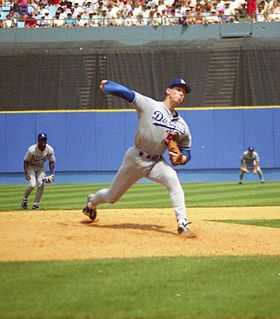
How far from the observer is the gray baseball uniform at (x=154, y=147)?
909 centimetres

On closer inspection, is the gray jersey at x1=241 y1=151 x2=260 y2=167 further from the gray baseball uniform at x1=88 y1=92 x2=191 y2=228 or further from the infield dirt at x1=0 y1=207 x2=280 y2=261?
the gray baseball uniform at x1=88 y1=92 x2=191 y2=228

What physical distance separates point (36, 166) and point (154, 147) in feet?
24.6

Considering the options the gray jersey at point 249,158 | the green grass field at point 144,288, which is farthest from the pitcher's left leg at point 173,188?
the gray jersey at point 249,158

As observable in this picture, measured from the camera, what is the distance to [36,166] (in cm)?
1634

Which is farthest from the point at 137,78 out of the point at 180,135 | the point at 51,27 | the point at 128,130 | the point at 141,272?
the point at 141,272

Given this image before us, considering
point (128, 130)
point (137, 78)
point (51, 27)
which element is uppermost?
point (51, 27)

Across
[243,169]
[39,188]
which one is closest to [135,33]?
[243,169]

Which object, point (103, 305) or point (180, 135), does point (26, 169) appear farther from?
point (103, 305)

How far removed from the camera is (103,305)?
19.5 ft

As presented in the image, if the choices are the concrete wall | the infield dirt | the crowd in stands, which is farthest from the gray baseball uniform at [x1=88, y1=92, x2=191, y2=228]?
the crowd in stands

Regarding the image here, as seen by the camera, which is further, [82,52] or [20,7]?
[20,7]

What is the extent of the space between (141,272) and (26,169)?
368 inches

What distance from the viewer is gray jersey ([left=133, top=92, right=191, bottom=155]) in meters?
9.08

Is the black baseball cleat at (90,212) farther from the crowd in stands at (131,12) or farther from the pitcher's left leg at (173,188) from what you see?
the crowd in stands at (131,12)
